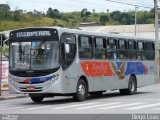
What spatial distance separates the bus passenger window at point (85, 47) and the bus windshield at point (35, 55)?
184 centimetres

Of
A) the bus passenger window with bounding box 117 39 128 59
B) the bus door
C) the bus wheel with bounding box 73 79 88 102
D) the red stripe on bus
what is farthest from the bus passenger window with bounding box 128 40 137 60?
the bus door

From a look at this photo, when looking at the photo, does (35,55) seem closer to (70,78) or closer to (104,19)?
(70,78)

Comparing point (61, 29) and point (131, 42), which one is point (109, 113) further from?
point (131, 42)

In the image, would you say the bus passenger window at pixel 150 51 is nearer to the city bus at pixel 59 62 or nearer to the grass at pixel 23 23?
the city bus at pixel 59 62

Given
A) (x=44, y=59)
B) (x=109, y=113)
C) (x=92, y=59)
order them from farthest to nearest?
(x=92, y=59)
(x=44, y=59)
(x=109, y=113)

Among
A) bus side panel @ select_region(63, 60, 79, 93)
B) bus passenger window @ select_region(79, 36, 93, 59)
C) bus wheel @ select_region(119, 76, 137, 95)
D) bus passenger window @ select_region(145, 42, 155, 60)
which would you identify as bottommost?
bus wheel @ select_region(119, 76, 137, 95)

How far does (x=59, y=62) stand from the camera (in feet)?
72.4

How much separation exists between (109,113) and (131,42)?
12062mm

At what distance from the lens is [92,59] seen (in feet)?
81.1

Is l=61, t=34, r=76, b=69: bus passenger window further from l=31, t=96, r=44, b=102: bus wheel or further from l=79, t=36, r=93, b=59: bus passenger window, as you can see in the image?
l=31, t=96, r=44, b=102: bus wheel

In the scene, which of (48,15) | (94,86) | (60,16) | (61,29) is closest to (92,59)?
(94,86)

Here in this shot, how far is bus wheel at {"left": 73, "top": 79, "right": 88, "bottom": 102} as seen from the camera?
76.3ft

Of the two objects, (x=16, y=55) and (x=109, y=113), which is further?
(x=16, y=55)

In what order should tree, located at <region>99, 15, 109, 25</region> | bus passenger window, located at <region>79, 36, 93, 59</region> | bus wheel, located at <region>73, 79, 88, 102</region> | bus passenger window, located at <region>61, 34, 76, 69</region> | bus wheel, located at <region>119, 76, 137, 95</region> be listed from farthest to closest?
1. tree, located at <region>99, 15, 109, 25</region>
2. bus wheel, located at <region>119, 76, 137, 95</region>
3. bus passenger window, located at <region>79, 36, 93, 59</region>
4. bus wheel, located at <region>73, 79, 88, 102</region>
5. bus passenger window, located at <region>61, 34, 76, 69</region>
